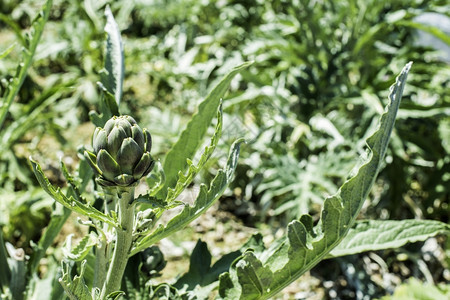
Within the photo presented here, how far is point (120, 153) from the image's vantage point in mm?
519

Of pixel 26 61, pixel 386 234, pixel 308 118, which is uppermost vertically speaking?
pixel 26 61

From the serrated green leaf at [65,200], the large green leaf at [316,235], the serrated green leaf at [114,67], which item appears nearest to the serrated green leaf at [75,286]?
the serrated green leaf at [65,200]

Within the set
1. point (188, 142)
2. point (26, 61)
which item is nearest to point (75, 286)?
point (188, 142)

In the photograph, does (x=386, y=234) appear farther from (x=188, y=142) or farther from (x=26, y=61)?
(x=26, y=61)

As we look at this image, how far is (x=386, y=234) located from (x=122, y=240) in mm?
323

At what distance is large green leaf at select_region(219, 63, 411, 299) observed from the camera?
1.87ft

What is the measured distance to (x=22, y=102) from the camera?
2430 mm

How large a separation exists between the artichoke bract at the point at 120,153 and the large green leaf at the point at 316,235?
15 cm

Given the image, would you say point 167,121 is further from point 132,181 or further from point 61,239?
point 132,181

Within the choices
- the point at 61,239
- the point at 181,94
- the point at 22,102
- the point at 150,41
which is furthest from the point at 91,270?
the point at 150,41

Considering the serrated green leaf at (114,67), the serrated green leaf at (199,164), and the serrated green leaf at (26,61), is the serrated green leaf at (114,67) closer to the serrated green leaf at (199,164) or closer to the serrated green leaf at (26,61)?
the serrated green leaf at (26,61)

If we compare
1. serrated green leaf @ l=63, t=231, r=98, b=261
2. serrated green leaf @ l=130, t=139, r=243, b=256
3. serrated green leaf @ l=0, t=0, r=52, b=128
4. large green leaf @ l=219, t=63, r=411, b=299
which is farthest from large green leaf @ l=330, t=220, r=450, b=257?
serrated green leaf @ l=0, t=0, r=52, b=128

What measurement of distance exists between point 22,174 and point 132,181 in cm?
151

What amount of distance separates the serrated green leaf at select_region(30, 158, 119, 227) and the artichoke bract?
3 cm
